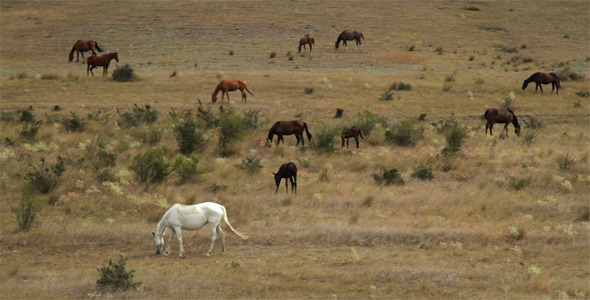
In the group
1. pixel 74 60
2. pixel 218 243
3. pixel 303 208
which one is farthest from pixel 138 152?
pixel 74 60

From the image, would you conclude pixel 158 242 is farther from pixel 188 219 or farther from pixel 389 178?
pixel 389 178

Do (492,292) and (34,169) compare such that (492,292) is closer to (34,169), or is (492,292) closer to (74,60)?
(34,169)

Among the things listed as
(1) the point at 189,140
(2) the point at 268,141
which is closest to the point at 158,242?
(1) the point at 189,140

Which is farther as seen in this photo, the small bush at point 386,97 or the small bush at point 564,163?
the small bush at point 386,97

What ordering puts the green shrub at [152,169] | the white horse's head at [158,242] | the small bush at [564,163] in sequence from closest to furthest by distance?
1. the white horse's head at [158,242]
2. the green shrub at [152,169]
3. the small bush at [564,163]

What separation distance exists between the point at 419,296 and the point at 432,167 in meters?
9.71

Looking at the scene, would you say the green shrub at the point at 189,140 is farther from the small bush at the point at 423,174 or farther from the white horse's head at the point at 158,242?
the white horse's head at the point at 158,242

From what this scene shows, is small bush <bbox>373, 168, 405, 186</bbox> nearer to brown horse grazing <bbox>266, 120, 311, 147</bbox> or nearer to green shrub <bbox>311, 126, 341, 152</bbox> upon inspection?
green shrub <bbox>311, 126, 341, 152</bbox>

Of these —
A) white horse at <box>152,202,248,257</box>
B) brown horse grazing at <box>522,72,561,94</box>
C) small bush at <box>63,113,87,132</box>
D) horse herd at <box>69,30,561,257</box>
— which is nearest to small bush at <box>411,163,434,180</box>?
horse herd at <box>69,30,561,257</box>

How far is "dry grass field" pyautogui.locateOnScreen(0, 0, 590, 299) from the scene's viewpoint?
10.5 m

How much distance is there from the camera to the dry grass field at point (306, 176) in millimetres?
10477

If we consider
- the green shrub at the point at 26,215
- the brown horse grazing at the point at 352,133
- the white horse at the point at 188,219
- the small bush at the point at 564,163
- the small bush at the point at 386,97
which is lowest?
the small bush at the point at 386,97

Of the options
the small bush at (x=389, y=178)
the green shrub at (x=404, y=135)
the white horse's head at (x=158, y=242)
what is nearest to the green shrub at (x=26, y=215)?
the white horse's head at (x=158, y=242)

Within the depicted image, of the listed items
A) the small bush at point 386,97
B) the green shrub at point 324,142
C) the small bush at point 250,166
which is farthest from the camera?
the small bush at point 386,97
